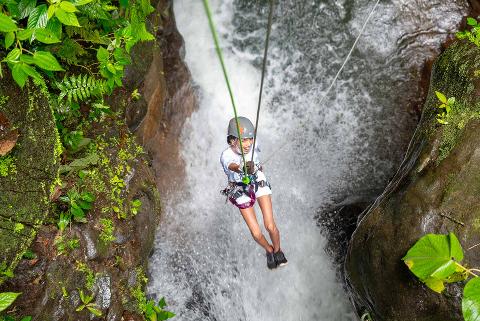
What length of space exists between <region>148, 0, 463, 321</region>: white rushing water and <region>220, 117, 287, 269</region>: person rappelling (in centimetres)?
100

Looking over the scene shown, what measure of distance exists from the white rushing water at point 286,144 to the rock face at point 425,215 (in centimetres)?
92

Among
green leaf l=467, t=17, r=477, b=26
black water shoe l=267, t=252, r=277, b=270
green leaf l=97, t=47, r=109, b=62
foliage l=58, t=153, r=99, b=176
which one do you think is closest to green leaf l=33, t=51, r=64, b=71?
green leaf l=97, t=47, r=109, b=62

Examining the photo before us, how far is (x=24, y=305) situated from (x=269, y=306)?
309 cm

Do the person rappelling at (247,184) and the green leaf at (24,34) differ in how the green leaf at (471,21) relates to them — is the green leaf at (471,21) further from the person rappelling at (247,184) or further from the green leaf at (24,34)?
the green leaf at (24,34)

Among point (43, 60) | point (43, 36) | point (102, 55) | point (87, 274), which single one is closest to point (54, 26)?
point (43, 36)

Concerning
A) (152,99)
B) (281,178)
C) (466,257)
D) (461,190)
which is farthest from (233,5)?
(466,257)

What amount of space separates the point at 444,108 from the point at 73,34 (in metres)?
3.96

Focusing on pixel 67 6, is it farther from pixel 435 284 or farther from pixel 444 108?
pixel 444 108

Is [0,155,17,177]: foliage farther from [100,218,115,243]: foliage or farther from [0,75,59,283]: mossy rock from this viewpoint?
[100,218,115,243]: foliage

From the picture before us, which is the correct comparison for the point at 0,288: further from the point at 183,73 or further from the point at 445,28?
the point at 445,28

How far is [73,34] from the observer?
369 centimetres

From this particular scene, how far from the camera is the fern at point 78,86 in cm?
372

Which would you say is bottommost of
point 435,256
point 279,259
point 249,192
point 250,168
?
point 279,259

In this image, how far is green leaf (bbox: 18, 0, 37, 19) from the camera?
269 cm
